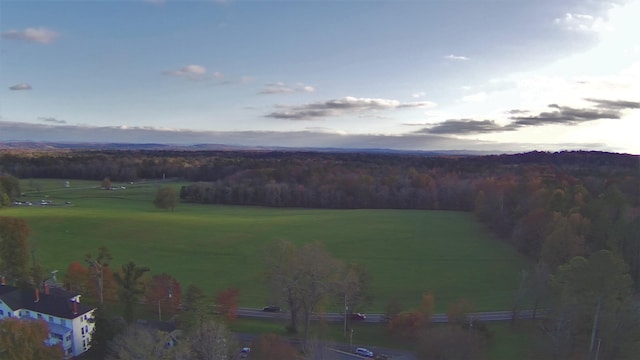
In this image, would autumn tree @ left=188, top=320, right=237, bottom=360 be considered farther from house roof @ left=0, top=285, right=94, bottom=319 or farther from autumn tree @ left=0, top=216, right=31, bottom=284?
autumn tree @ left=0, top=216, right=31, bottom=284

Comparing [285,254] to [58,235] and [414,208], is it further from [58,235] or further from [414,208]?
[414,208]

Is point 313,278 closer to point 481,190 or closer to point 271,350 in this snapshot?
point 271,350

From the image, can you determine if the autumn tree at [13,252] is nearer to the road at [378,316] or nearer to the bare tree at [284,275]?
the road at [378,316]

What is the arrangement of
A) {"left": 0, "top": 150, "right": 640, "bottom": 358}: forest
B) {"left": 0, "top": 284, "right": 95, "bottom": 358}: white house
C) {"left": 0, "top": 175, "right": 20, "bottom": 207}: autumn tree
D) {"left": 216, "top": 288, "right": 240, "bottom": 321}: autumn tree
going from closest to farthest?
1. {"left": 0, "top": 150, "right": 640, "bottom": 358}: forest
2. {"left": 0, "top": 284, "right": 95, "bottom": 358}: white house
3. {"left": 216, "top": 288, "right": 240, "bottom": 321}: autumn tree
4. {"left": 0, "top": 175, "right": 20, "bottom": 207}: autumn tree

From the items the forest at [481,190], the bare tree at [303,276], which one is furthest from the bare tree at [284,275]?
the forest at [481,190]

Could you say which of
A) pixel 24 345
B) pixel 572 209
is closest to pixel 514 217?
pixel 572 209

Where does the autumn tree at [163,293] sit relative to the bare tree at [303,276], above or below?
below

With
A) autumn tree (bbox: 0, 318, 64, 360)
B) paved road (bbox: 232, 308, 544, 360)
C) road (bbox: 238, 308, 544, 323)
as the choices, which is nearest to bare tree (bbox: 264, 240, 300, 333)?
paved road (bbox: 232, 308, 544, 360)
